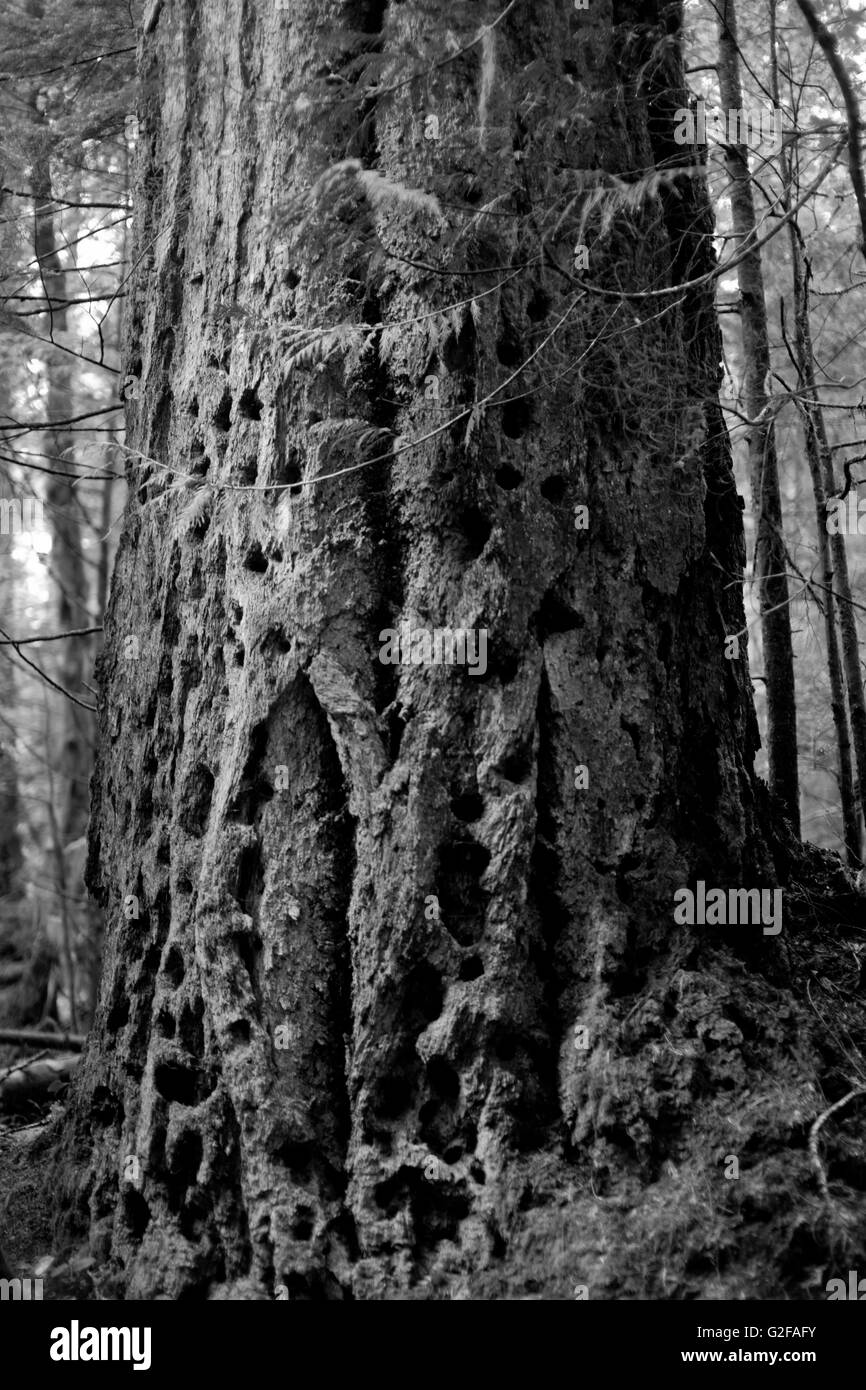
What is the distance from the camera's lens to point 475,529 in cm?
434

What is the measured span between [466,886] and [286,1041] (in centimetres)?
84

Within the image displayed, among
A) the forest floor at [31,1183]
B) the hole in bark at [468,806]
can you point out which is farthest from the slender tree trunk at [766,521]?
the forest floor at [31,1183]

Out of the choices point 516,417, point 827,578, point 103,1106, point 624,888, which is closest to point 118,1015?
point 103,1106

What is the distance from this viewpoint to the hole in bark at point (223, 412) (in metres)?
4.75

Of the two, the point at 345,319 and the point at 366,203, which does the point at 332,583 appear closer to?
the point at 345,319

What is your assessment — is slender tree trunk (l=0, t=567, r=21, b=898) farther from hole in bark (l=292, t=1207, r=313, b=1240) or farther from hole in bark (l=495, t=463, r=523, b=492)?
hole in bark (l=292, t=1207, r=313, b=1240)

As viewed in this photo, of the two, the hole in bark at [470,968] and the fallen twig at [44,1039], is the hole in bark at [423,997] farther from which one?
the fallen twig at [44,1039]

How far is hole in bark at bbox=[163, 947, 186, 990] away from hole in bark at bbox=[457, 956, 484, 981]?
3.74 feet

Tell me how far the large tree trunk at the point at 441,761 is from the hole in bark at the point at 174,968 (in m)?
A: 0.02

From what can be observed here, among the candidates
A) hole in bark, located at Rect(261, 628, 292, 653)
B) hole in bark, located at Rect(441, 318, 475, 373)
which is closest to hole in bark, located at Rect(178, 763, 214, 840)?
hole in bark, located at Rect(261, 628, 292, 653)

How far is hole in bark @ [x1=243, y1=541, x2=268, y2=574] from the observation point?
14.8 feet

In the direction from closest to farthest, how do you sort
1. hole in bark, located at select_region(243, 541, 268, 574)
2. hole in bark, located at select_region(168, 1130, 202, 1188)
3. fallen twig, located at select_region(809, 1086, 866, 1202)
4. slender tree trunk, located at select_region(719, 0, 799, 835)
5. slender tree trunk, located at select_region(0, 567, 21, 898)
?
fallen twig, located at select_region(809, 1086, 866, 1202), hole in bark, located at select_region(168, 1130, 202, 1188), hole in bark, located at select_region(243, 541, 268, 574), slender tree trunk, located at select_region(719, 0, 799, 835), slender tree trunk, located at select_region(0, 567, 21, 898)

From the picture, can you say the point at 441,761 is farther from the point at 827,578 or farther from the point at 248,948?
the point at 827,578

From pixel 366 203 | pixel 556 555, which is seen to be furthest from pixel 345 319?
pixel 556 555
